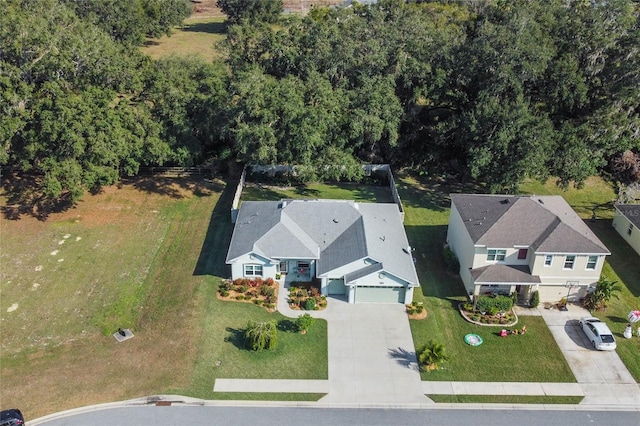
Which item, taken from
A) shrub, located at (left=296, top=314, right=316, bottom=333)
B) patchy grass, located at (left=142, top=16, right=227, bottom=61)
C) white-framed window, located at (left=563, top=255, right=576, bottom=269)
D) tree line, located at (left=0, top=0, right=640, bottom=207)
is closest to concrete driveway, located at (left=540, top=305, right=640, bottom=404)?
white-framed window, located at (left=563, top=255, right=576, bottom=269)

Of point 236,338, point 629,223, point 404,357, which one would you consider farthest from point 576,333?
point 236,338

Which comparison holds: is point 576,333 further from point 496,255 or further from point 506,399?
point 506,399

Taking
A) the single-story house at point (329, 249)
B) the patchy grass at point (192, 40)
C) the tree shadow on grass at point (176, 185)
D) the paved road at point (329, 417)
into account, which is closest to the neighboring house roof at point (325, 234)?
the single-story house at point (329, 249)

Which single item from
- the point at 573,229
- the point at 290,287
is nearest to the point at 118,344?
the point at 290,287

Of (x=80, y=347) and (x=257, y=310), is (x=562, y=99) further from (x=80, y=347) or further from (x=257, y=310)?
(x=80, y=347)

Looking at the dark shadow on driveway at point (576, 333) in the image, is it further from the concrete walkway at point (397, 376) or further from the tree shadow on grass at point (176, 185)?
the tree shadow on grass at point (176, 185)

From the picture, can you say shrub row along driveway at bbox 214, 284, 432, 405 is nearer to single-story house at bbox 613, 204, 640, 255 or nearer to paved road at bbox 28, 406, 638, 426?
paved road at bbox 28, 406, 638, 426
